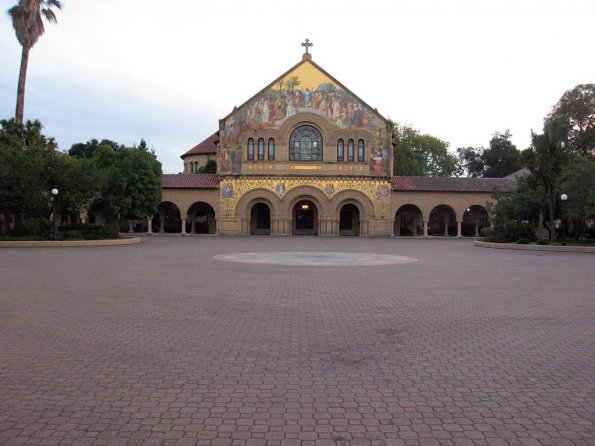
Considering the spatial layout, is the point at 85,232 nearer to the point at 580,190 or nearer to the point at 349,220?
the point at 349,220

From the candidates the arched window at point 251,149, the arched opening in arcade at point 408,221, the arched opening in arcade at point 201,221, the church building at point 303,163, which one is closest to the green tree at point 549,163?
the church building at point 303,163

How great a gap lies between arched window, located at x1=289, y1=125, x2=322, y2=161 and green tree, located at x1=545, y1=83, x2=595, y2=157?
22.2 meters

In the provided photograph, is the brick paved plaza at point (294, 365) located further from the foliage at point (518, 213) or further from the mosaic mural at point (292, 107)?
the mosaic mural at point (292, 107)

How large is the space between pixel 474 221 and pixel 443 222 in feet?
9.75

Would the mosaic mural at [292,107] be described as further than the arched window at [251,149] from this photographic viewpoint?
No

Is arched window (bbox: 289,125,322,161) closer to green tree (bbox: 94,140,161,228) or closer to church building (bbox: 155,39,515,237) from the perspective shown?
church building (bbox: 155,39,515,237)

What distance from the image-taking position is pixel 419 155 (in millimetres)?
69375

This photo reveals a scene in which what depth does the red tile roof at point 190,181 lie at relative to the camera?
46.0 metres

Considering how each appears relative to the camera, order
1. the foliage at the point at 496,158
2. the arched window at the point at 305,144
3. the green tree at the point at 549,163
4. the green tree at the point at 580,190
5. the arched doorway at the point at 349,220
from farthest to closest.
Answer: the foliage at the point at 496,158
the arched doorway at the point at 349,220
the arched window at the point at 305,144
the green tree at the point at 549,163
the green tree at the point at 580,190

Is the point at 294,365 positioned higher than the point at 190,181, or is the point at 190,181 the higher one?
the point at 190,181

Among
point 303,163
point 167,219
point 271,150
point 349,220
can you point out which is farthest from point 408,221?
point 167,219

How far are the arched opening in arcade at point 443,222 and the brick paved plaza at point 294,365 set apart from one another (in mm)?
38977

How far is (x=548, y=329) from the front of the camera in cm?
784

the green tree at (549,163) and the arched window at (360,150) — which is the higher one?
the arched window at (360,150)
